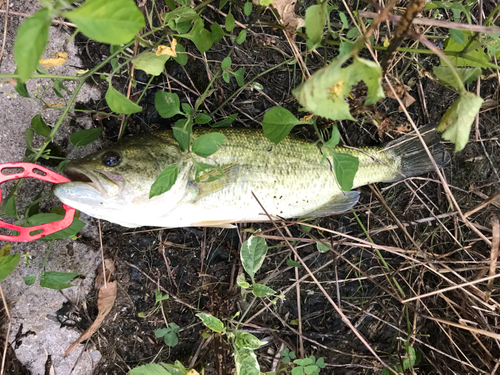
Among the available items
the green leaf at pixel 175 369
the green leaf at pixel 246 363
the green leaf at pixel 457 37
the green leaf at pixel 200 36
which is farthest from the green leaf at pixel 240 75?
the green leaf at pixel 175 369

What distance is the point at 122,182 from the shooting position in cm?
229

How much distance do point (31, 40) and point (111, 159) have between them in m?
1.18

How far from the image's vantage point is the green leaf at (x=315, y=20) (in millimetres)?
1686

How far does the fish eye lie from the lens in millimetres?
2310

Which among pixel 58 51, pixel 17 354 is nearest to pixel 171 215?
pixel 58 51

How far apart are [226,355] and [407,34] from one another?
2.83 metres

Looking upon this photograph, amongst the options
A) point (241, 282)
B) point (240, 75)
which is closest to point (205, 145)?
point (240, 75)

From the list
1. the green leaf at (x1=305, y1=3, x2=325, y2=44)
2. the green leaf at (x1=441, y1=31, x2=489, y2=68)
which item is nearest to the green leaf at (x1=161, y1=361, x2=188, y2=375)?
the green leaf at (x1=305, y1=3, x2=325, y2=44)

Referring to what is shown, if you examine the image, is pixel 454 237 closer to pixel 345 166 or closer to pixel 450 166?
pixel 450 166

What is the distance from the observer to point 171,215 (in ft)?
8.19

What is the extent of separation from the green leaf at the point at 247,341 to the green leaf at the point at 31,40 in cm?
224

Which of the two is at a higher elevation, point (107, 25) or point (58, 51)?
point (107, 25)

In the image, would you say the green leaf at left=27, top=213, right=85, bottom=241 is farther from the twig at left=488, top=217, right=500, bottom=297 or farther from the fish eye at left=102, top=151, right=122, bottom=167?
the twig at left=488, top=217, right=500, bottom=297

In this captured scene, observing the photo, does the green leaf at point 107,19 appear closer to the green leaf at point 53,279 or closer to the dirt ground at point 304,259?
the dirt ground at point 304,259
